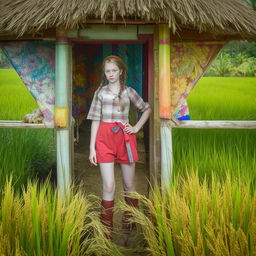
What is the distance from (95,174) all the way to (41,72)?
2041mm

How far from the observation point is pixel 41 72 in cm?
362

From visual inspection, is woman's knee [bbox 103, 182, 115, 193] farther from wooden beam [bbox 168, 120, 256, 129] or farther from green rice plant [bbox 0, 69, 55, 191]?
wooden beam [bbox 168, 120, 256, 129]

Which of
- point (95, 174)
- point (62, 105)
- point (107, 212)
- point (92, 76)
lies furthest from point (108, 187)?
point (92, 76)

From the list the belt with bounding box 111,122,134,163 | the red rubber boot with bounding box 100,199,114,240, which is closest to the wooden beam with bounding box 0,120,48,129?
the belt with bounding box 111,122,134,163

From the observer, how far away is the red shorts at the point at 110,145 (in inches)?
120

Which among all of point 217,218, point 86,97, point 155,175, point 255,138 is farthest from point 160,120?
point 86,97

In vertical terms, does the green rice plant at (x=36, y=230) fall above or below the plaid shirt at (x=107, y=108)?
below

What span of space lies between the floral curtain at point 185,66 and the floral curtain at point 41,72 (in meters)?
1.19

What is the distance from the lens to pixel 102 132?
308 centimetres

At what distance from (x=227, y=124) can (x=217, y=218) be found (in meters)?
1.31

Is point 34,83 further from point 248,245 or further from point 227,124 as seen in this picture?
point 248,245

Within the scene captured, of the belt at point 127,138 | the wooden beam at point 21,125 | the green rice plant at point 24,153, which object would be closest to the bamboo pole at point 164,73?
the belt at point 127,138

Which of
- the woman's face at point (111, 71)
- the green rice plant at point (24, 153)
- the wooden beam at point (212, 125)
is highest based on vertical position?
the woman's face at point (111, 71)

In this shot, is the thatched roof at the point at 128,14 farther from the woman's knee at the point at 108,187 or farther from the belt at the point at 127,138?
the woman's knee at the point at 108,187
